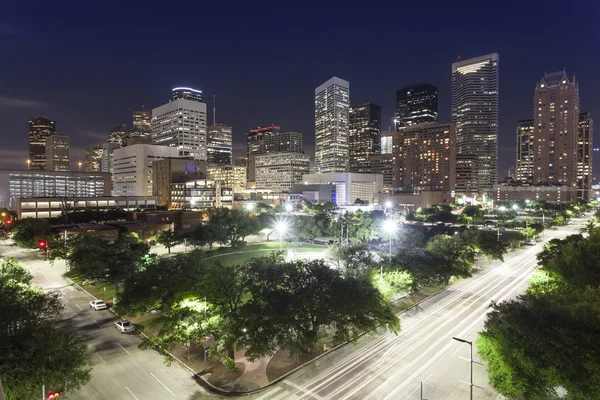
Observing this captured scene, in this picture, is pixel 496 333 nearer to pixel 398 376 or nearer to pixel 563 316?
pixel 563 316

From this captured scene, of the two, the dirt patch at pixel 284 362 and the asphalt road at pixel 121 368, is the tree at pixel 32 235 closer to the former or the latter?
the asphalt road at pixel 121 368

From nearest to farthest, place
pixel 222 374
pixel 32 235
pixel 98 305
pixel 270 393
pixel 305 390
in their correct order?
pixel 270 393 < pixel 305 390 < pixel 222 374 < pixel 98 305 < pixel 32 235

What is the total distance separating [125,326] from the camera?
118ft

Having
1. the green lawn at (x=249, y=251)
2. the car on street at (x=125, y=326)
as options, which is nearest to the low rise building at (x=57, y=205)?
the green lawn at (x=249, y=251)

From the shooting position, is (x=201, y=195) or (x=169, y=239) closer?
(x=169, y=239)

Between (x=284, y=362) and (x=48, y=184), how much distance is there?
195177 millimetres

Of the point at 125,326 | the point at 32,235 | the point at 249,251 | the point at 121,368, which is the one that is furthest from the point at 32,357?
the point at 32,235

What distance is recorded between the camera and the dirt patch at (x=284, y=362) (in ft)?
91.8

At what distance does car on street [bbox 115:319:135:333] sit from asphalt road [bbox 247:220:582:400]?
18298mm

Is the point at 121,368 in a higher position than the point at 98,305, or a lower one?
lower

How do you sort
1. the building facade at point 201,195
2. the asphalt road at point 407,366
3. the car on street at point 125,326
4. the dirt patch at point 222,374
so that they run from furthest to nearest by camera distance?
the building facade at point 201,195, the car on street at point 125,326, the dirt patch at point 222,374, the asphalt road at point 407,366

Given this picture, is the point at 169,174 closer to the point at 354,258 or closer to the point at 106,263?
the point at 106,263

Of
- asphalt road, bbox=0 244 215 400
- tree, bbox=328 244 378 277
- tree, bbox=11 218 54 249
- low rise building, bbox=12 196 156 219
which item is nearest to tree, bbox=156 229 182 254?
tree, bbox=11 218 54 249

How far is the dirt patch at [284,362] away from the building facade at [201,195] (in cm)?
14377
